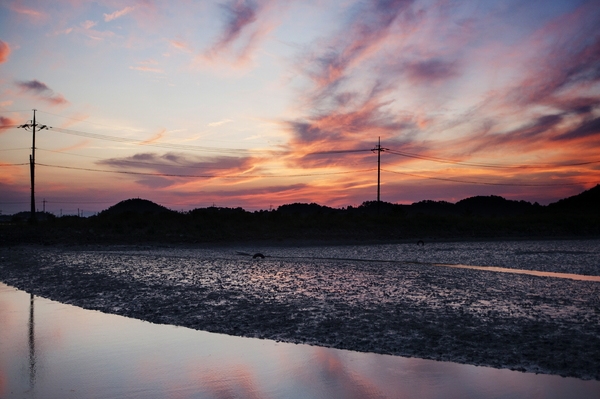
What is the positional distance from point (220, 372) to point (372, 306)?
236 inches

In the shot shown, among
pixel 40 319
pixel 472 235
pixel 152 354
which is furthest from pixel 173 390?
pixel 472 235

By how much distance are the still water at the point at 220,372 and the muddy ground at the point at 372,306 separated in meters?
0.66

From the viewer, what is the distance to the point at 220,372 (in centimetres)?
759

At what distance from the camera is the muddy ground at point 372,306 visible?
8.93 meters

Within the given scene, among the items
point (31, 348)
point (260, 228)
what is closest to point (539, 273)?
point (31, 348)

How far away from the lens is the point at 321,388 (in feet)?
22.6

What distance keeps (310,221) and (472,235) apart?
19751mm

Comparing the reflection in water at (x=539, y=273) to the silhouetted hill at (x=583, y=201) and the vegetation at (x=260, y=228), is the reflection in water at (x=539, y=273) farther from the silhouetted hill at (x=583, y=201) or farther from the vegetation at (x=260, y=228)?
the silhouetted hill at (x=583, y=201)

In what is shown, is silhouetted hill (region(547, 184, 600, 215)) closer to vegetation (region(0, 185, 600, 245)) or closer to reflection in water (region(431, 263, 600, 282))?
vegetation (region(0, 185, 600, 245))

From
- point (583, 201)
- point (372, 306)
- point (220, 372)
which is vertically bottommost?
point (220, 372)

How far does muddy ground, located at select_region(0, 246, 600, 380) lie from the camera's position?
8.93 meters

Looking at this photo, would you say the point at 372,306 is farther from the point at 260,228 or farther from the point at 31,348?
the point at 260,228

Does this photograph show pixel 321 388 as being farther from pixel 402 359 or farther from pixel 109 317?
pixel 109 317

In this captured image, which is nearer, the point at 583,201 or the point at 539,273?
the point at 539,273
